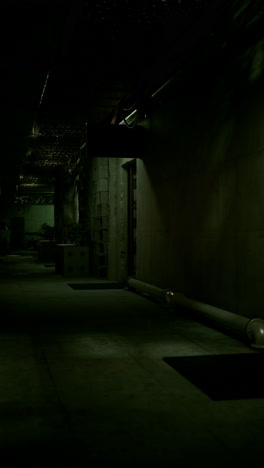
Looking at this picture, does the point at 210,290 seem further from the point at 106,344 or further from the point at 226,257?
the point at 106,344

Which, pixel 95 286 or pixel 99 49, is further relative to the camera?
pixel 95 286

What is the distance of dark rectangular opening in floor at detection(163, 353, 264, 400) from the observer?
3.82 m

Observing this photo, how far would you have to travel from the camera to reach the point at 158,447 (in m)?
2.84

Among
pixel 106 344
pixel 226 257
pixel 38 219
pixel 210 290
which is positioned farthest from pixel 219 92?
pixel 38 219

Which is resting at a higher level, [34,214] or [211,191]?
[34,214]

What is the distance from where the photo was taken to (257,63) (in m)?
5.57

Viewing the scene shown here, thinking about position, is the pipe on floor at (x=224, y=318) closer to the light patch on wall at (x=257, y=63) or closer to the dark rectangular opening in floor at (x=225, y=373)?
the dark rectangular opening in floor at (x=225, y=373)

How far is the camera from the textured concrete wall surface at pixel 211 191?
5707 millimetres

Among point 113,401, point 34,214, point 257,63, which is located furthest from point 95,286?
point 34,214

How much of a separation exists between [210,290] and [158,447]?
13.6 ft

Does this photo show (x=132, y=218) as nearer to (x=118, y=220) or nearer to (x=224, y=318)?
(x=118, y=220)

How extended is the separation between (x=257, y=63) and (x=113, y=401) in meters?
3.75

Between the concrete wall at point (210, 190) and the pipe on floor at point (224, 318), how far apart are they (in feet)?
0.62

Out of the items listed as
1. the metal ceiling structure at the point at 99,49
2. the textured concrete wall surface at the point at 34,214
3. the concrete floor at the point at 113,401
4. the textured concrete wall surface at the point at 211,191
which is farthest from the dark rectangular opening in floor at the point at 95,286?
the textured concrete wall surface at the point at 34,214
